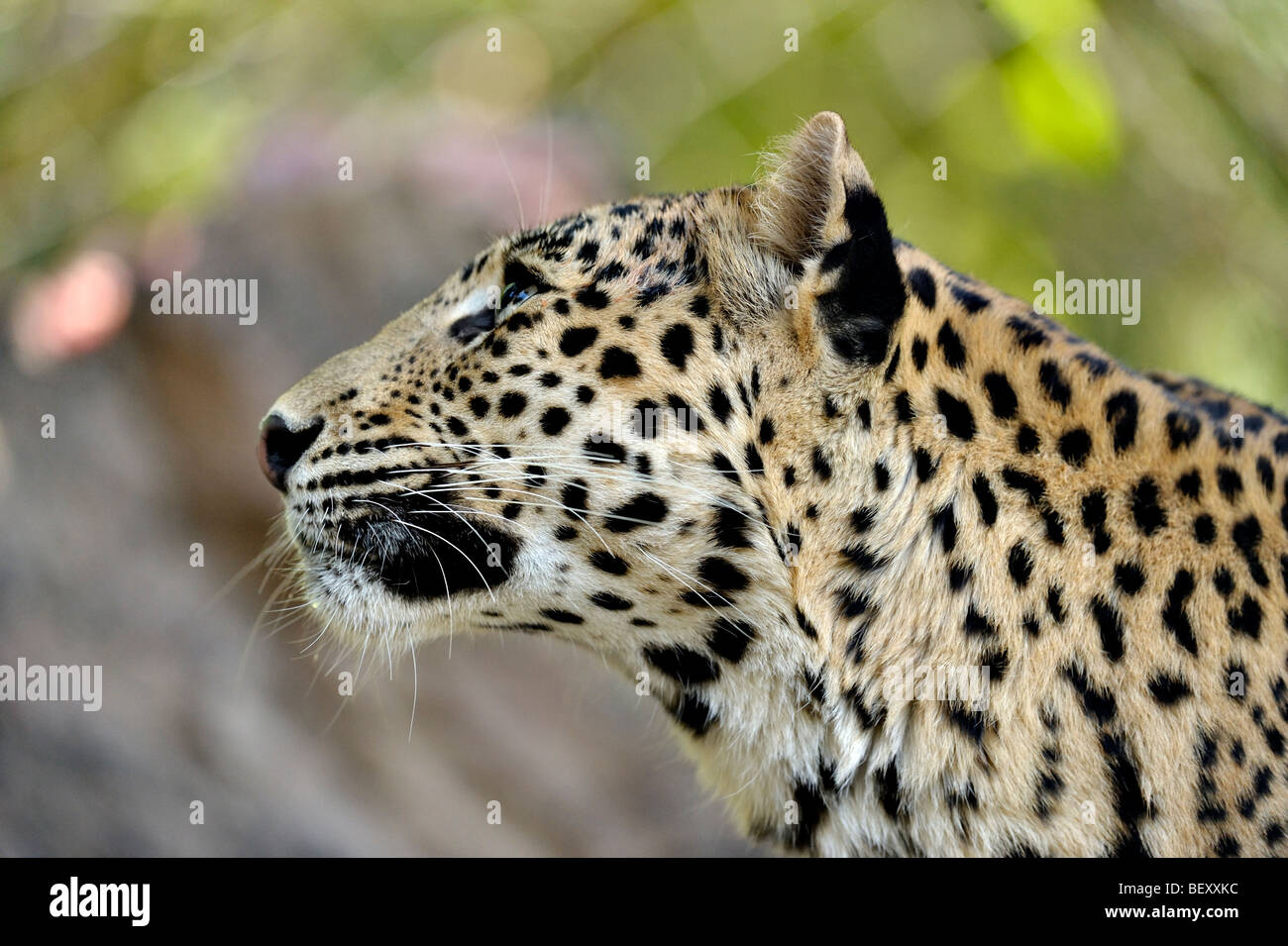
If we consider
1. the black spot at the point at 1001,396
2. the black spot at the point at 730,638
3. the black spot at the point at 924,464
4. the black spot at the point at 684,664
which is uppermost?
the black spot at the point at 1001,396

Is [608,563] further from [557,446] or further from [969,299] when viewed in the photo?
[969,299]

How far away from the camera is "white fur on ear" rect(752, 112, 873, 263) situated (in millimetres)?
2314

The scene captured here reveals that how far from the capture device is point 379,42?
522 cm

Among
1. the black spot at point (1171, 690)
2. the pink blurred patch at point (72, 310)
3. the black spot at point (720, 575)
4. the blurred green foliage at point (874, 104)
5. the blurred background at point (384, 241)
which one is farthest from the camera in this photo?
the pink blurred patch at point (72, 310)

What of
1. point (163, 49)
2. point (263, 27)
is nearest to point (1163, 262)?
point (263, 27)

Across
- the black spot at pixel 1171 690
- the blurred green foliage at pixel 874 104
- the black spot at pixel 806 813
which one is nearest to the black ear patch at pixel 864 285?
the black spot at pixel 1171 690

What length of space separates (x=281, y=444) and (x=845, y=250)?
56.8 inches

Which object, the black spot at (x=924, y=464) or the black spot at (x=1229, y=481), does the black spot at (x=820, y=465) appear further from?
the black spot at (x=1229, y=481)

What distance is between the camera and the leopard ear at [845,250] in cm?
230

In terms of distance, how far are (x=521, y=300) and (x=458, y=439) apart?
39 centimetres

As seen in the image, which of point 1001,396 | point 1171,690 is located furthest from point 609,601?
point 1171,690

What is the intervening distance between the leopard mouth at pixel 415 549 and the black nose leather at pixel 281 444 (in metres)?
0.16

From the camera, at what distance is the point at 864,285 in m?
2.31

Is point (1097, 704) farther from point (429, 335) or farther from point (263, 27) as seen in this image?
point (263, 27)
